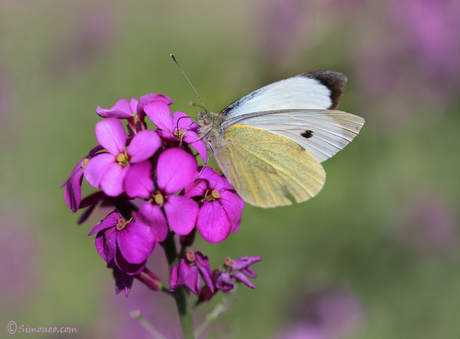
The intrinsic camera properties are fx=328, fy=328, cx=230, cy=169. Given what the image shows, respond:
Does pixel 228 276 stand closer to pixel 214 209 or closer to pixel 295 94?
pixel 214 209

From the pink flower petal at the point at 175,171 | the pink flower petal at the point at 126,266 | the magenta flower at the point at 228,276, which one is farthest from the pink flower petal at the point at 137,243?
the magenta flower at the point at 228,276

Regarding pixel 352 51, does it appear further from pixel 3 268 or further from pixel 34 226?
pixel 3 268

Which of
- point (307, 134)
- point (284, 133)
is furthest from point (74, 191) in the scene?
point (307, 134)

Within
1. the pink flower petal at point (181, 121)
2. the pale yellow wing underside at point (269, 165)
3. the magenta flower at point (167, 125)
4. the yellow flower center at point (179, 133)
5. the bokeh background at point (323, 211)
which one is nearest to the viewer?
the magenta flower at point (167, 125)

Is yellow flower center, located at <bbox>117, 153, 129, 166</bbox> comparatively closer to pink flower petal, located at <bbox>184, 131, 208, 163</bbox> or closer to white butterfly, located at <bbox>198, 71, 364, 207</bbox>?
pink flower petal, located at <bbox>184, 131, 208, 163</bbox>

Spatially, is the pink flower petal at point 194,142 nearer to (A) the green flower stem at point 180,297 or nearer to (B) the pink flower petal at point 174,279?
(A) the green flower stem at point 180,297

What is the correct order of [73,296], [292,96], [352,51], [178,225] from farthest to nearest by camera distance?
[352,51]
[73,296]
[292,96]
[178,225]

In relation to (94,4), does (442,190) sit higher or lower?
lower

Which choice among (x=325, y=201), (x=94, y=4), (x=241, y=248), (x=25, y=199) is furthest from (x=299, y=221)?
(x=94, y=4)
